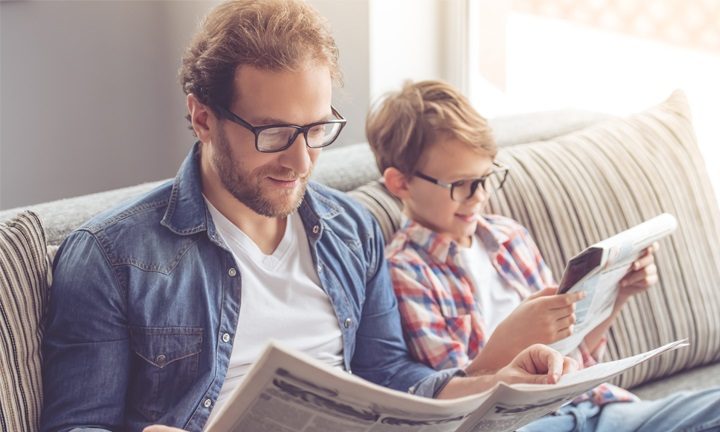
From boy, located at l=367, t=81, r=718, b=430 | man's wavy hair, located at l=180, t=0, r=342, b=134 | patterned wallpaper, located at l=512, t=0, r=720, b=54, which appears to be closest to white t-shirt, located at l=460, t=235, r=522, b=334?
boy, located at l=367, t=81, r=718, b=430

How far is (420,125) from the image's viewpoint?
1.79 m

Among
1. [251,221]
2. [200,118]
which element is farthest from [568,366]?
[200,118]

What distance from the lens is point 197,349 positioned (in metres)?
1.43

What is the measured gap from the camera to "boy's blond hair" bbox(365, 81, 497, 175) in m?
1.77

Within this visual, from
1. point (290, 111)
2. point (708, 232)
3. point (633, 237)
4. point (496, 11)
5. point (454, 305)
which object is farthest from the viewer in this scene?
point (496, 11)

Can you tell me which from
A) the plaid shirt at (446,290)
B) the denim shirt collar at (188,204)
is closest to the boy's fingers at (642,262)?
the plaid shirt at (446,290)

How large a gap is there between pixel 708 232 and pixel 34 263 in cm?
151

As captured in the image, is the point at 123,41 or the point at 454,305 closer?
the point at 454,305

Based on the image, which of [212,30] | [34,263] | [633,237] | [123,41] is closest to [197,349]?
[34,263]

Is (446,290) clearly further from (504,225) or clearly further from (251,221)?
(251,221)

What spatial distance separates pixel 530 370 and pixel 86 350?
67 centimetres

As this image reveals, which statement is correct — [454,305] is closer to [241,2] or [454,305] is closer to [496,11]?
[241,2]

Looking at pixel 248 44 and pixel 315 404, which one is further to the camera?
Answer: pixel 248 44

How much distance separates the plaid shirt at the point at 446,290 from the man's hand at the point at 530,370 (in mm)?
123
